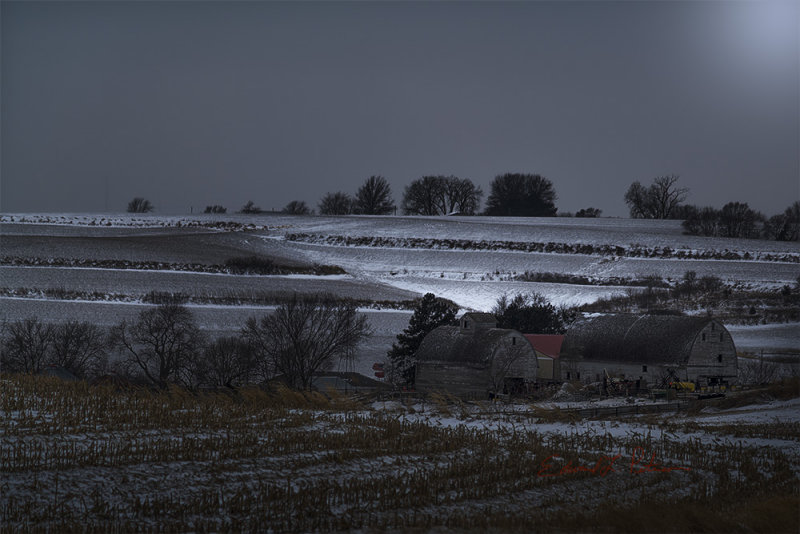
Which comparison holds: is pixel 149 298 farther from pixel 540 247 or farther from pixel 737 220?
pixel 737 220

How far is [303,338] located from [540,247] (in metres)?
46.0

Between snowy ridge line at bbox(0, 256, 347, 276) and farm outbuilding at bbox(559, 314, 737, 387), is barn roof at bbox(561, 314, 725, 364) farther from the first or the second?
snowy ridge line at bbox(0, 256, 347, 276)

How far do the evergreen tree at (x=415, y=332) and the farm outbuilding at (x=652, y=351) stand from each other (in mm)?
7953

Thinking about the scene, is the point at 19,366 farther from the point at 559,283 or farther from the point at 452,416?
the point at 559,283

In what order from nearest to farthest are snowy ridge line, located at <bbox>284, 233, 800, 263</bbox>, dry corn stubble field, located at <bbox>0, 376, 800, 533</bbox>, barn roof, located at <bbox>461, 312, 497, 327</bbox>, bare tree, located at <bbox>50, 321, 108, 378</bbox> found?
dry corn stubble field, located at <bbox>0, 376, 800, 533</bbox> → bare tree, located at <bbox>50, 321, 108, 378</bbox> → barn roof, located at <bbox>461, 312, 497, 327</bbox> → snowy ridge line, located at <bbox>284, 233, 800, 263</bbox>

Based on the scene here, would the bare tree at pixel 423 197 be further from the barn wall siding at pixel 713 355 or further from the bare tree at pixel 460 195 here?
the barn wall siding at pixel 713 355

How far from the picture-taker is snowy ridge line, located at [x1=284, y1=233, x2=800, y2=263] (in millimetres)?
80375

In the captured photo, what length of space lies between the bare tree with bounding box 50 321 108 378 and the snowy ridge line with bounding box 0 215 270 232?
164 feet

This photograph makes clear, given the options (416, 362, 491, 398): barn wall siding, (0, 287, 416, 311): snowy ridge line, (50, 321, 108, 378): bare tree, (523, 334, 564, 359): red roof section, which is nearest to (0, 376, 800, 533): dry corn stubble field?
(50, 321, 108, 378): bare tree

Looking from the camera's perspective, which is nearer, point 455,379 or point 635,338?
point 455,379

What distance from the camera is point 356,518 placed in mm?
12898

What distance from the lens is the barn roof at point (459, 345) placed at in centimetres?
4453

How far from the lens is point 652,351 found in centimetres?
4594

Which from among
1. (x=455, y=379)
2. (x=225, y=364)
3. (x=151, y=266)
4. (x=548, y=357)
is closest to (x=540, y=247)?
(x=548, y=357)
